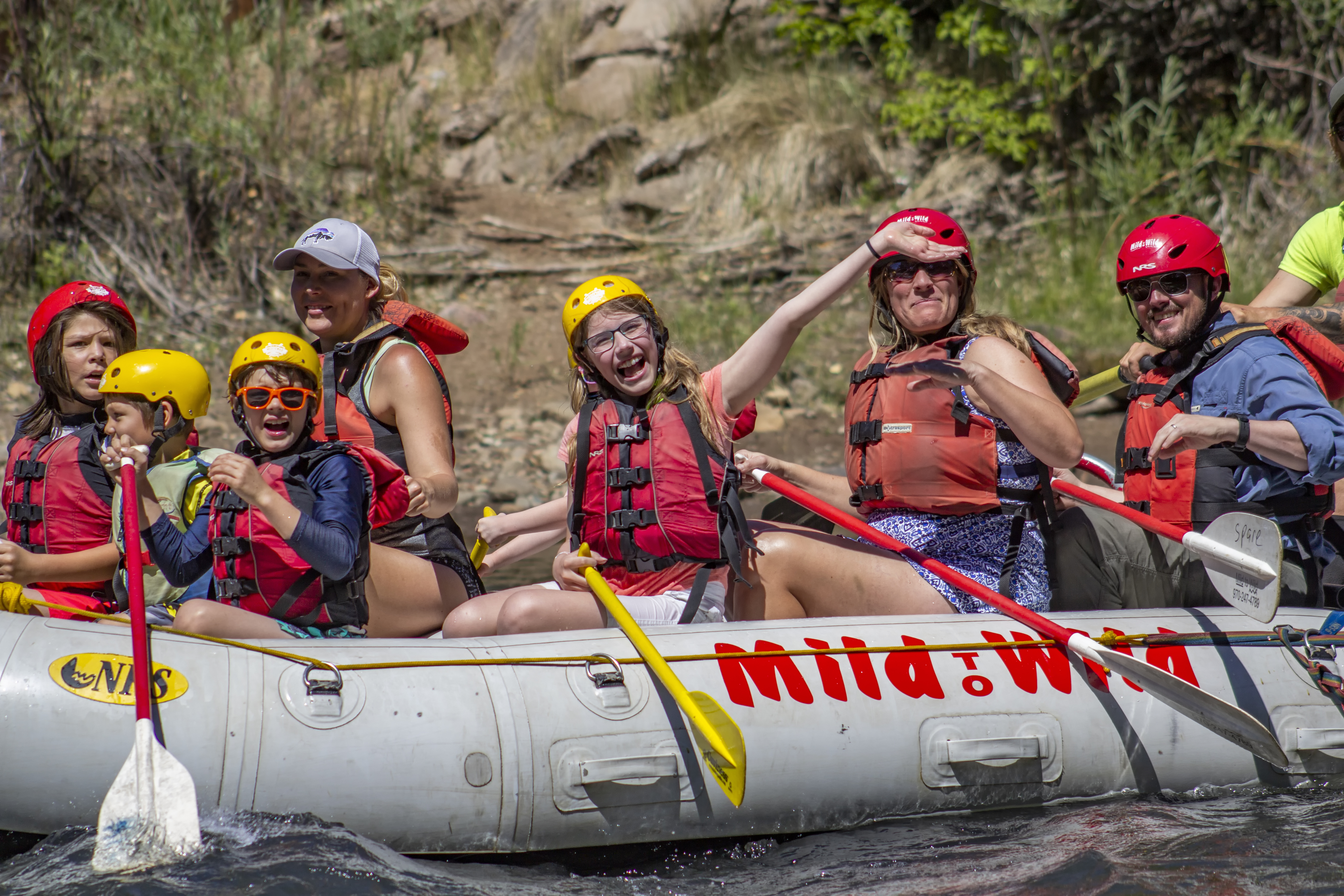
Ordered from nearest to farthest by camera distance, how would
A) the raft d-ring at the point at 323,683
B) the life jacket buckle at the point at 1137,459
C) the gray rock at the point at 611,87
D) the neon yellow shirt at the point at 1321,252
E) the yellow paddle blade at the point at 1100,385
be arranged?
1. the raft d-ring at the point at 323,683
2. the life jacket buckle at the point at 1137,459
3. the neon yellow shirt at the point at 1321,252
4. the yellow paddle blade at the point at 1100,385
5. the gray rock at the point at 611,87

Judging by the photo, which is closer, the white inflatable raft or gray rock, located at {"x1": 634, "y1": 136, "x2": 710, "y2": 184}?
the white inflatable raft

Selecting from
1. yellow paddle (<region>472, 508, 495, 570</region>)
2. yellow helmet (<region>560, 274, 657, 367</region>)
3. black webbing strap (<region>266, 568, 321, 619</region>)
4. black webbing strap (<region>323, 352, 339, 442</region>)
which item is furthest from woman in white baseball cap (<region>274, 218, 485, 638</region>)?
yellow helmet (<region>560, 274, 657, 367</region>)

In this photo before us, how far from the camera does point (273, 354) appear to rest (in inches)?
126

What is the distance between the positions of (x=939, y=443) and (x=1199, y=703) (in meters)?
0.96

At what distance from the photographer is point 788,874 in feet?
10.2

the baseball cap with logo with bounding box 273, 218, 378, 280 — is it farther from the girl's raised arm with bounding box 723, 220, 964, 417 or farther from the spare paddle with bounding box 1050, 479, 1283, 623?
the spare paddle with bounding box 1050, 479, 1283, 623

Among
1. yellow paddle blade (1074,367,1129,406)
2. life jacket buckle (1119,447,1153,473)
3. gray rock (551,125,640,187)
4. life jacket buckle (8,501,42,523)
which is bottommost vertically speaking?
life jacket buckle (1119,447,1153,473)

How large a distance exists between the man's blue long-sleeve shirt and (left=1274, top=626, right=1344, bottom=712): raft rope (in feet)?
8.55

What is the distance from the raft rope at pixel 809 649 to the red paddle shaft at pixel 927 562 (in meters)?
0.08

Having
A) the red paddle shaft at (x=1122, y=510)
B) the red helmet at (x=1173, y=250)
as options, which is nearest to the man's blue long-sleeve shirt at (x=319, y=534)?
the red paddle shaft at (x=1122, y=510)

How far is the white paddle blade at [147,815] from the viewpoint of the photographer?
2.70 meters

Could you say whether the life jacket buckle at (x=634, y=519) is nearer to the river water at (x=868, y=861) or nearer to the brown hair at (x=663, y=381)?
the brown hair at (x=663, y=381)

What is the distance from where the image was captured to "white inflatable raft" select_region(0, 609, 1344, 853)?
2.88m

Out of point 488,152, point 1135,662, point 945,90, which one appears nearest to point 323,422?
point 1135,662
